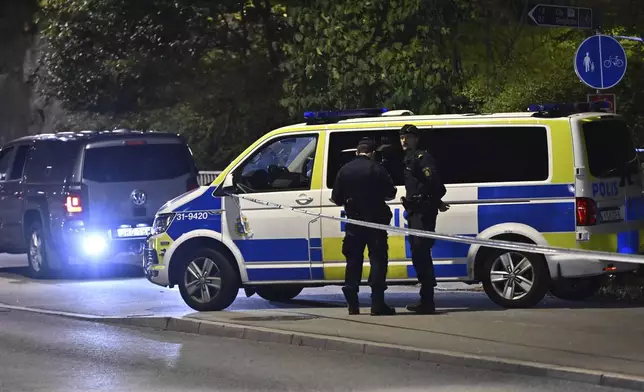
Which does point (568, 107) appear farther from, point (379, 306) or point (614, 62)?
point (379, 306)

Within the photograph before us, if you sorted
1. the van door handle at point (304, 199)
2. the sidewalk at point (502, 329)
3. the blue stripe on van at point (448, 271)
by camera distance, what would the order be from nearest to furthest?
the sidewalk at point (502, 329) < the blue stripe on van at point (448, 271) < the van door handle at point (304, 199)

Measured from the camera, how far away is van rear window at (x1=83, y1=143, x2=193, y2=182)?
18000 mm

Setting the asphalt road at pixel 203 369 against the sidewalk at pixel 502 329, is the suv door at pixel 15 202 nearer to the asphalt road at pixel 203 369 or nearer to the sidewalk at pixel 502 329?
the sidewalk at pixel 502 329

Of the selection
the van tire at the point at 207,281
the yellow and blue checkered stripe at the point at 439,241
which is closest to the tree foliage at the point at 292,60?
the yellow and blue checkered stripe at the point at 439,241

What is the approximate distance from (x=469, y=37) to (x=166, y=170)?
19.8ft

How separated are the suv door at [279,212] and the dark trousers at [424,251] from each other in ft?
3.60

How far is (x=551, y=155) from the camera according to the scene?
13141 millimetres

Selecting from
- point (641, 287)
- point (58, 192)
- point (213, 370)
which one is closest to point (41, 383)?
point (213, 370)

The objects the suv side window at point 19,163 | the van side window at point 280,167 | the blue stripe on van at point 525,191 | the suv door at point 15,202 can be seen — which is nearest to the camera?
the blue stripe on van at point 525,191

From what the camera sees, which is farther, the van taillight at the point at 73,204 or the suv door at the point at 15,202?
the suv door at the point at 15,202

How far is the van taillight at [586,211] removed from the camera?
42.6 ft

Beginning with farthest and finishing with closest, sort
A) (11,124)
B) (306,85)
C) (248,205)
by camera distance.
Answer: (11,124) → (306,85) → (248,205)

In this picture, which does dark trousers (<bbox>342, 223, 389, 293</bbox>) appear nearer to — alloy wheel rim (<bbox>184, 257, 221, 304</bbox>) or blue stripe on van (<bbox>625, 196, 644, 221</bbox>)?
alloy wheel rim (<bbox>184, 257, 221, 304</bbox>)

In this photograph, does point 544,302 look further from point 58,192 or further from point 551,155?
point 58,192
